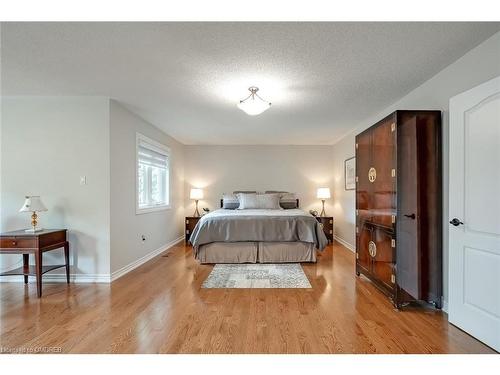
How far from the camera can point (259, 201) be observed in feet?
18.2

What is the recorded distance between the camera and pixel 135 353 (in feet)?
5.93

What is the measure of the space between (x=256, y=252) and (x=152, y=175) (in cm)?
238

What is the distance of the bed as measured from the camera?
4.13 meters

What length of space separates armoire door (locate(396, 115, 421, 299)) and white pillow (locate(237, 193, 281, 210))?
3.09m

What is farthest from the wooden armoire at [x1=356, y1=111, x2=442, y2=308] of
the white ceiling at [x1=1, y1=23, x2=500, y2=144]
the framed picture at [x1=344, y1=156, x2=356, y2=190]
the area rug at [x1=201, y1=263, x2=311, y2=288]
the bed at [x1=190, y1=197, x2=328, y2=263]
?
the framed picture at [x1=344, y1=156, x2=356, y2=190]

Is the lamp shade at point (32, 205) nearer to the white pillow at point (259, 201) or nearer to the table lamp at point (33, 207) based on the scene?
the table lamp at point (33, 207)

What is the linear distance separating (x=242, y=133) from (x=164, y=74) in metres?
2.76

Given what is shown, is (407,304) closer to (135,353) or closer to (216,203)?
(135,353)

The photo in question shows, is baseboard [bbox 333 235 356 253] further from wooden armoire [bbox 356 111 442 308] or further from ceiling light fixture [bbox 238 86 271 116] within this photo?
ceiling light fixture [bbox 238 86 271 116]

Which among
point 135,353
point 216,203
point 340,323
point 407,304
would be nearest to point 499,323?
point 407,304

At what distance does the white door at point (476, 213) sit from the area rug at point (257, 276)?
147cm

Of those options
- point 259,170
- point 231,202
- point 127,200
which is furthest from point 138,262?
point 259,170

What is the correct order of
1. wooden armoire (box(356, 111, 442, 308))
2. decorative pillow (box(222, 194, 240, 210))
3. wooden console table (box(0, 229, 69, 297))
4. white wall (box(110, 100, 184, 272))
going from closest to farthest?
1. wooden armoire (box(356, 111, 442, 308))
2. wooden console table (box(0, 229, 69, 297))
3. white wall (box(110, 100, 184, 272))
4. decorative pillow (box(222, 194, 240, 210))
